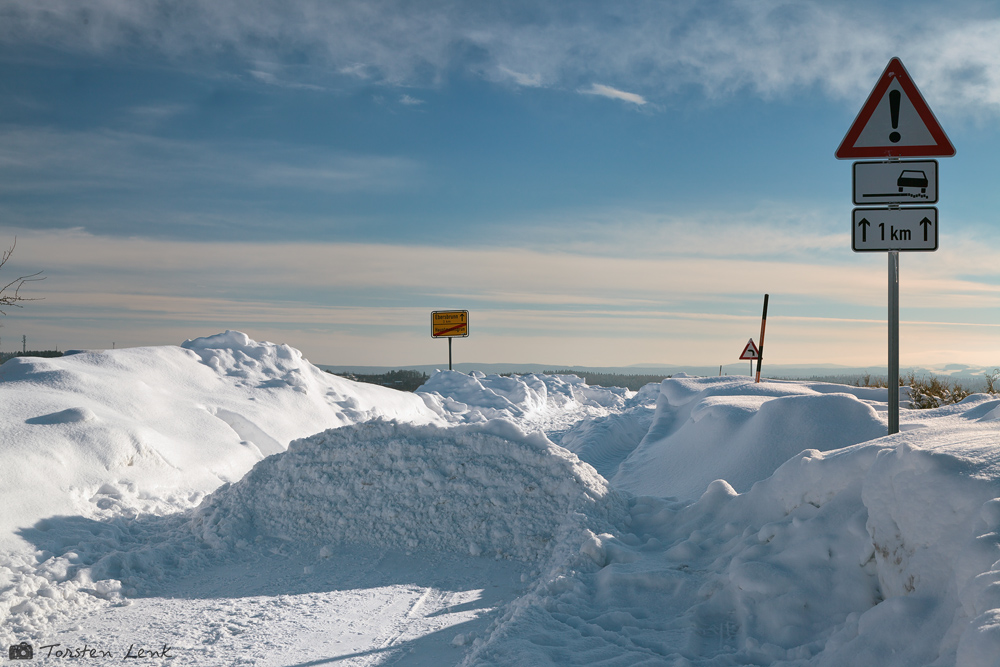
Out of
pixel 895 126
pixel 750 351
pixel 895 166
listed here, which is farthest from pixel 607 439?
pixel 895 126

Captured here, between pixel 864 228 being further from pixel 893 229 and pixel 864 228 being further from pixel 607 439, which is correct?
pixel 607 439

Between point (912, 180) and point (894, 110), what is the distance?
0.60m

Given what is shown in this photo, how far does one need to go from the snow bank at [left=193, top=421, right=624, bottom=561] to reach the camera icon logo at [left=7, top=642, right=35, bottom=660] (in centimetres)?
188

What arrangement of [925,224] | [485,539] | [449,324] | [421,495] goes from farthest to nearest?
[449,324]
[421,495]
[485,539]
[925,224]

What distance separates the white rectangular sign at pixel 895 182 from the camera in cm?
500

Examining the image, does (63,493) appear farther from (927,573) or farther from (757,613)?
(927,573)

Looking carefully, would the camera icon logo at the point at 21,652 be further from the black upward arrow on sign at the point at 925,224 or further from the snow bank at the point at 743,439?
the black upward arrow on sign at the point at 925,224

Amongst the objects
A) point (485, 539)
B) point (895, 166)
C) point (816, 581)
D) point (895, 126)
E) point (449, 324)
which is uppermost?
point (895, 126)

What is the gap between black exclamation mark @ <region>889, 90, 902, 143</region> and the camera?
499 cm

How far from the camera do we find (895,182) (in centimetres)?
503

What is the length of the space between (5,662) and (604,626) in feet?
12.9

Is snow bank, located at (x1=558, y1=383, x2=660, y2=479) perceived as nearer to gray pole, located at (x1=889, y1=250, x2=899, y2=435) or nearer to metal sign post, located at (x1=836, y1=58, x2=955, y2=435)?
gray pole, located at (x1=889, y1=250, x2=899, y2=435)

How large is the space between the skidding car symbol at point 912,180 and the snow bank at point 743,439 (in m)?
3.60

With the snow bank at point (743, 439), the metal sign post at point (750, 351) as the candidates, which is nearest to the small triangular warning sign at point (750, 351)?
the metal sign post at point (750, 351)
